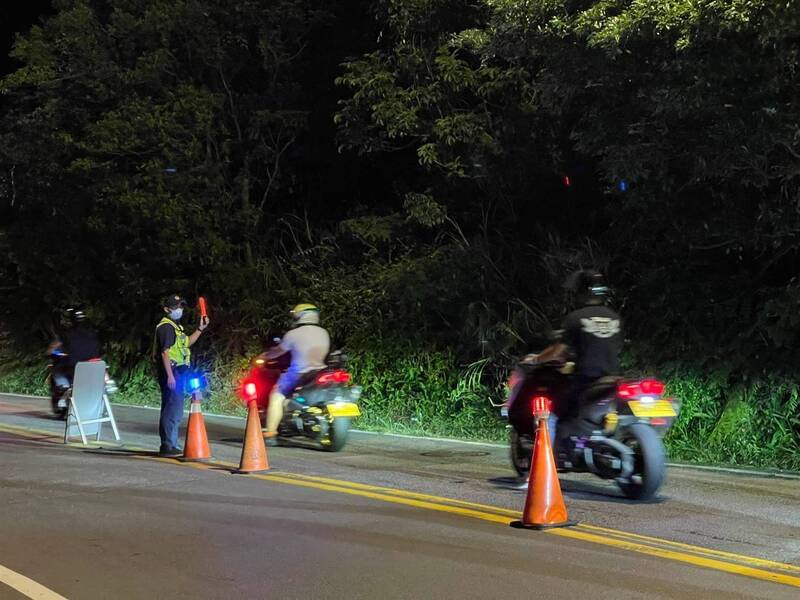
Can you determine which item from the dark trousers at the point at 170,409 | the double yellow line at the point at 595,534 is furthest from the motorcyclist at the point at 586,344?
the dark trousers at the point at 170,409

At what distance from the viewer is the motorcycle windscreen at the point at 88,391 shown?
12625mm

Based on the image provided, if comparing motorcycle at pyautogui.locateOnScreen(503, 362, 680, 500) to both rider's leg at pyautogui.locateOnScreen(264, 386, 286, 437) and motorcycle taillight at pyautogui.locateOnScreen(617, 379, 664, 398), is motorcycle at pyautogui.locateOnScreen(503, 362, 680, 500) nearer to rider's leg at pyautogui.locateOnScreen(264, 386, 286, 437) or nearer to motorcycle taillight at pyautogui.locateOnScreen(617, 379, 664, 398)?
motorcycle taillight at pyautogui.locateOnScreen(617, 379, 664, 398)

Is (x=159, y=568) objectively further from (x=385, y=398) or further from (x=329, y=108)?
(x=329, y=108)

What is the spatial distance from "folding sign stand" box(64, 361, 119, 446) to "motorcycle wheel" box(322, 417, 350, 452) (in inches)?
115

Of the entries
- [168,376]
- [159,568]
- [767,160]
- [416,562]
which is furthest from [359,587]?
[767,160]

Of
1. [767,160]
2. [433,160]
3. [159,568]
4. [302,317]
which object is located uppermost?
[433,160]

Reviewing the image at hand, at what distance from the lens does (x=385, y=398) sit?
16.7m

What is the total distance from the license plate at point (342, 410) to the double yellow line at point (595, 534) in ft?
5.23

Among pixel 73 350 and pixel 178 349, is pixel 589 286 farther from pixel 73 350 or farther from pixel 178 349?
pixel 73 350

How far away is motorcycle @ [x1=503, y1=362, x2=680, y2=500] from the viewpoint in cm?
824

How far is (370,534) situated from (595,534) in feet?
5.46

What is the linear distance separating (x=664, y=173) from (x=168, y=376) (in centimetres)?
632

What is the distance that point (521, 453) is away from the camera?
9438 millimetres

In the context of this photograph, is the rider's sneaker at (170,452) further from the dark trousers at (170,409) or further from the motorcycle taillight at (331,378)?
the motorcycle taillight at (331,378)
